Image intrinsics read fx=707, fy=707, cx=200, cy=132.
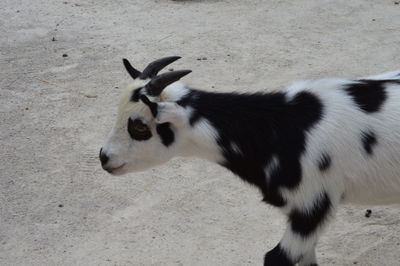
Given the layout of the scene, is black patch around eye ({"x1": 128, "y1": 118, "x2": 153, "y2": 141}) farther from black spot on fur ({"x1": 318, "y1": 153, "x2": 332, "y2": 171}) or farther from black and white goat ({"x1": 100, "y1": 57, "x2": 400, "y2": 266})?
black spot on fur ({"x1": 318, "y1": 153, "x2": 332, "y2": 171})

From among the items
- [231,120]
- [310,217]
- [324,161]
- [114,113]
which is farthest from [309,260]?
[114,113]

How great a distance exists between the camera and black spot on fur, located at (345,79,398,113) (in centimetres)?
375

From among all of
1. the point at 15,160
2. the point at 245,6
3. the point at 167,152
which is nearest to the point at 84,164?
the point at 15,160

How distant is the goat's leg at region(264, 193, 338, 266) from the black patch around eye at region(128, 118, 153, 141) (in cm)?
90

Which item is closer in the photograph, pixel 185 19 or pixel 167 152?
pixel 167 152

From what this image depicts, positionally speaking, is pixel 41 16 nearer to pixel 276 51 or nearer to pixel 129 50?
pixel 129 50

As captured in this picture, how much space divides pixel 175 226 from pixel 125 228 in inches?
13.7

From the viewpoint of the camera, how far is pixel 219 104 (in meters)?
3.86

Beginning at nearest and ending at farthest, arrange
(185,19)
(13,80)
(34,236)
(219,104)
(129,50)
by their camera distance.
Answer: (219,104), (34,236), (13,80), (129,50), (185,19)

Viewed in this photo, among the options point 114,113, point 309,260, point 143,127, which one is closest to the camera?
point 143,127

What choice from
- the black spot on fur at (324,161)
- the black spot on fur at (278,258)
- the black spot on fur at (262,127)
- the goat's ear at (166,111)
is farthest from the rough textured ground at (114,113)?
the goat's ear at (166,111)

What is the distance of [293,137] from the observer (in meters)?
3.72

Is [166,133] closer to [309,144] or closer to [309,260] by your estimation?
[309,144]

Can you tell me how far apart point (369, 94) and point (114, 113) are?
303 cm
